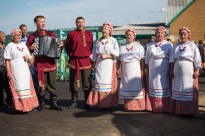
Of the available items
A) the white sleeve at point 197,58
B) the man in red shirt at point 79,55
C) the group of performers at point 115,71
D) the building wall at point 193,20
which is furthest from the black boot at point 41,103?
the building wall at point 193,20

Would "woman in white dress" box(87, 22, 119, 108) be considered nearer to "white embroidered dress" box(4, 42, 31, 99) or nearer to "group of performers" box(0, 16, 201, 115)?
"group of performers" box(0, 16, 201, 115)

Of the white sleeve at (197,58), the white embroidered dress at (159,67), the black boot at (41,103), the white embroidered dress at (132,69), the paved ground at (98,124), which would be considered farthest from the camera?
the black boot at (41,103)

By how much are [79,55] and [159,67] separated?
1635 millimetres

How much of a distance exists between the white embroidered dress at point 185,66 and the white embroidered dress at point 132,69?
2.40ft

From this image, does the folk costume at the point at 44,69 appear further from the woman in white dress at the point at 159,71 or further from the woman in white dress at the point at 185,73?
the woman in white dress at the point at 185,73

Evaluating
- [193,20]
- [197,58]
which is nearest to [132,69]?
[197,58]

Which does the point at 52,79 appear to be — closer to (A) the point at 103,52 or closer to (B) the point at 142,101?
(A) the point at 103,52

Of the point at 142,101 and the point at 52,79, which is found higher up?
the point at 52,79

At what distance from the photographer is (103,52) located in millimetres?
6082

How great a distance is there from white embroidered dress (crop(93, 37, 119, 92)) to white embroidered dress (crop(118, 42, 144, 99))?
21 centimetres

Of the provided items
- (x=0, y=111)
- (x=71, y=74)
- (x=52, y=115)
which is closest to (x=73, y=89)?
(x=71, y=74)

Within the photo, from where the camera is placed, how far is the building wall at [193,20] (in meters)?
24.4

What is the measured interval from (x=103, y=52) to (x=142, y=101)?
4.09ft

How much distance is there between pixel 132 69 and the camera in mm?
5973
